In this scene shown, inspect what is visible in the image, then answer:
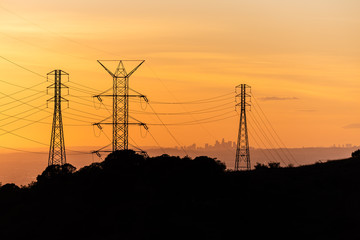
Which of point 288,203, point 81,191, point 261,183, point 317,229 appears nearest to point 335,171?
point 261,183

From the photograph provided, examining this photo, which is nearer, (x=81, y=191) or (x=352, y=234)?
(x=352, y=234)

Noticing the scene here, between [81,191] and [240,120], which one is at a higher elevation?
[240,120]

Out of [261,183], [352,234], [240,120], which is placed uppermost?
[240,120]

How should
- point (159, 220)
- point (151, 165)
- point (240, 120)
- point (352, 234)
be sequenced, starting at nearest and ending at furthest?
point (352, 234) < point (159, 220) < point (151, 165) < point (240, 120)

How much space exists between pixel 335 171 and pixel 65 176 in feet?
149

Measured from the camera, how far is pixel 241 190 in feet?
359

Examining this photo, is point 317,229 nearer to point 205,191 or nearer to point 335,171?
point 205,191

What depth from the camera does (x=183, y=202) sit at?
10388 centimetres

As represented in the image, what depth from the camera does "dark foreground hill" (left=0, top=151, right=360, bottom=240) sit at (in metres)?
92.6

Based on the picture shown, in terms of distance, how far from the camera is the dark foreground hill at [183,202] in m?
92.6

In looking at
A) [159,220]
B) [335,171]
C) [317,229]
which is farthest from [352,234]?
[335,171]

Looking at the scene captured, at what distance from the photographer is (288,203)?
102 meters

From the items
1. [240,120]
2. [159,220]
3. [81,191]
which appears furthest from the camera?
[240,120]

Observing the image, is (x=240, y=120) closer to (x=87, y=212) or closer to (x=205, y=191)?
(x=205, y=191)
